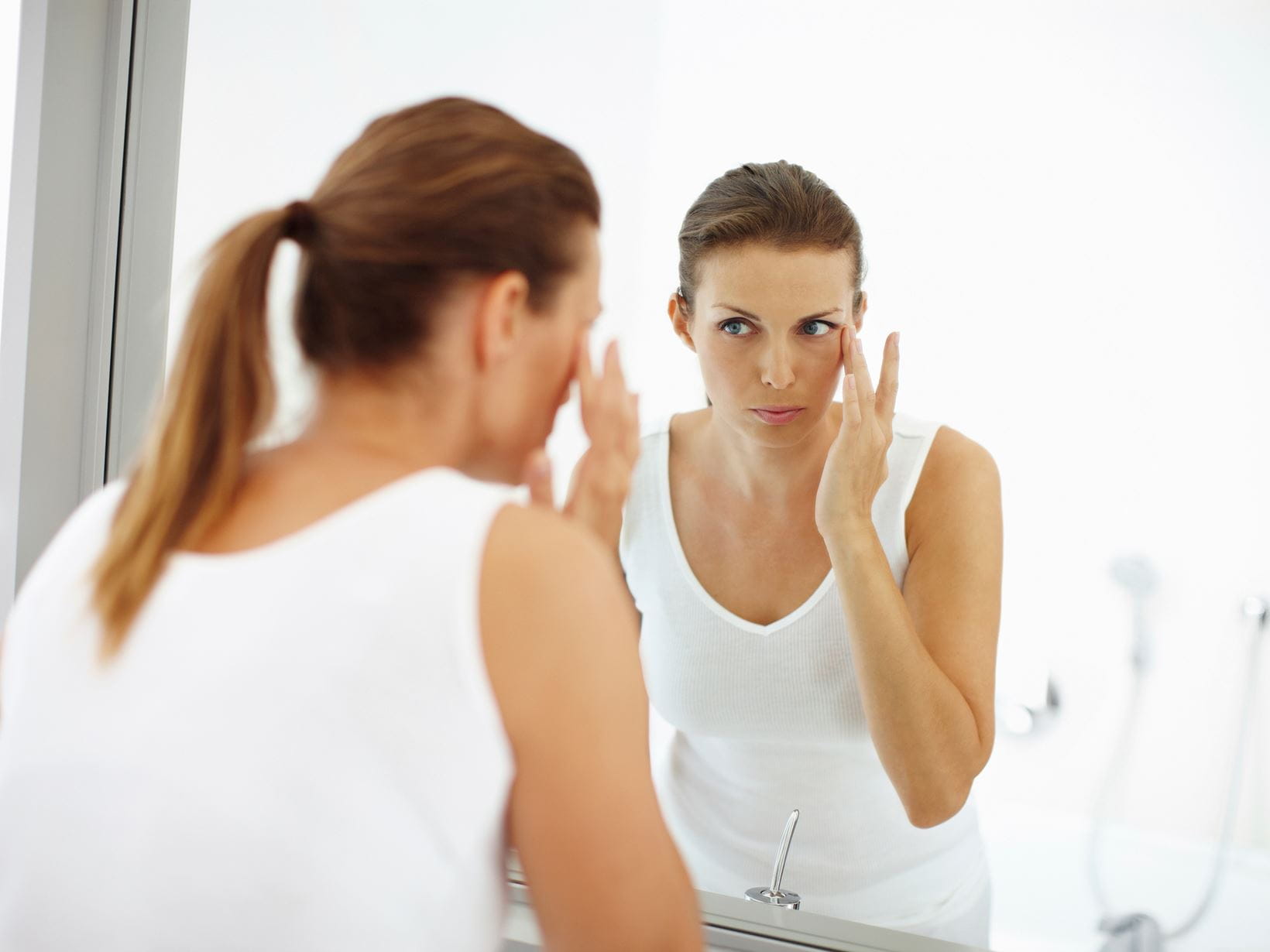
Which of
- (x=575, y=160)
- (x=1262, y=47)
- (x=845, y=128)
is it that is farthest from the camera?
(x=845, y=128)

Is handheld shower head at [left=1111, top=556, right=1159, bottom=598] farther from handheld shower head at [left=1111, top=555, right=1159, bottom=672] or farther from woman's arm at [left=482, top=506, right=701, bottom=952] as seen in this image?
woman's arm at [left=482, top=506, right=701, bottom=952]

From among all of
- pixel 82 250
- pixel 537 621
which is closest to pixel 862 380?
pixel 537 621

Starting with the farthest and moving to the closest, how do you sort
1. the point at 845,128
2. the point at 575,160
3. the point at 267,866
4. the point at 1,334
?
the point at 1,334
the point at 845,128
the point at 575,160
the point at 267,866

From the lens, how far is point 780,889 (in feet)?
2.95

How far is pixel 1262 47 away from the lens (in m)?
0.77

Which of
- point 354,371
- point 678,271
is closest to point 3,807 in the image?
point 354,371

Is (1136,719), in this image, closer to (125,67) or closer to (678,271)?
(678,271)

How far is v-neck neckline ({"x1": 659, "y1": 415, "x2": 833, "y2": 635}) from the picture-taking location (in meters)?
0.91

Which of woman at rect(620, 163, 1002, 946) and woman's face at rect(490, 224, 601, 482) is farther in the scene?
woman at rect(620, 163, 1002, 946)

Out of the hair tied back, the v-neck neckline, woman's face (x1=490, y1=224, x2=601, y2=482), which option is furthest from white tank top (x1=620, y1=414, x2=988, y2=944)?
the hair tied back

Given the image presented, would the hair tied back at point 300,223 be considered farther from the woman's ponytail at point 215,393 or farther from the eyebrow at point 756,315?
the eyebrow at point 756,315

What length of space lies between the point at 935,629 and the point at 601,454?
1.20ft

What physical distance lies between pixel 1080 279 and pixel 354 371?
1.99ft

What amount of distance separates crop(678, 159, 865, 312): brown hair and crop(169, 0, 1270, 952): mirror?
0.02 meters
